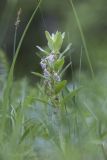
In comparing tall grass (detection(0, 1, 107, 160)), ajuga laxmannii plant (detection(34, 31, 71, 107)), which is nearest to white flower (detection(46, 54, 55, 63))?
ajuga laxmannii plant (detection(34, 31, 71, 107))

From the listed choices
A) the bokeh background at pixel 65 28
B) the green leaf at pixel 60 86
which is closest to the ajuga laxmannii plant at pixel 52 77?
the green leaf at pixel 60 86

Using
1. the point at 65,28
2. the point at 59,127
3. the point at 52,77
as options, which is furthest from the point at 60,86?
the point at 65,28

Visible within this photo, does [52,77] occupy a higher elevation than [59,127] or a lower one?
higher

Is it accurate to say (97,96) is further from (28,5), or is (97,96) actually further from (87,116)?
(28,5)

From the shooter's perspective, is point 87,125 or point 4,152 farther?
point 87,125

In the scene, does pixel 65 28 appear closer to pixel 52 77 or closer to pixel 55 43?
pixel 55 43

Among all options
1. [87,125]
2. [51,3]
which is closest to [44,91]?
[87,125]

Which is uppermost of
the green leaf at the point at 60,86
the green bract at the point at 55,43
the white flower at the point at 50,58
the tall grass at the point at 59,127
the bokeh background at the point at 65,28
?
the bokeh background at the point at 65,28

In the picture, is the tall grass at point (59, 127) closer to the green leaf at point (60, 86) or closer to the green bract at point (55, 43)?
the green leaf at point (60, 86)

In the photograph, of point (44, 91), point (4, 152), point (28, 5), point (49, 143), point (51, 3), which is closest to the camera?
point (4, 152)
